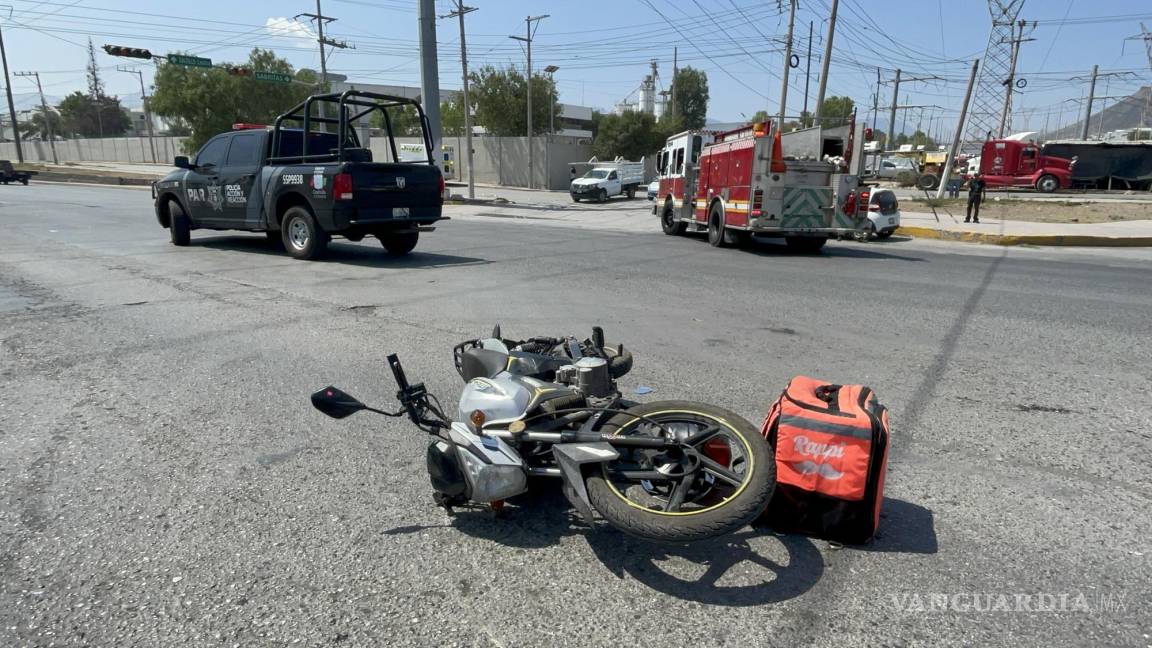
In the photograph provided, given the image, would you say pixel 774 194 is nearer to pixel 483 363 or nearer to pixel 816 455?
pixel 483 363

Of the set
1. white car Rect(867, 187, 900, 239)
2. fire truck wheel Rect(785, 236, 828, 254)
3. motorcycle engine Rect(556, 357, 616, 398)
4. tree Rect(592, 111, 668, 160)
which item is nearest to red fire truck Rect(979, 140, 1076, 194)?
tree Rect(592, 111, 668, 160)

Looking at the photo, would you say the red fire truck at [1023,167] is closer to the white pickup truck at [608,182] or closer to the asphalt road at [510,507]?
the white pickup truck at [608,182]

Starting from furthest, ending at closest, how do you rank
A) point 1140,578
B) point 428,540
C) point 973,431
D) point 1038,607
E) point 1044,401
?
point 1044,401
point 973,431
point 428,540
point 1140,578
point 1038,607

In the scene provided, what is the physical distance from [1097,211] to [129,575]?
1212 inches

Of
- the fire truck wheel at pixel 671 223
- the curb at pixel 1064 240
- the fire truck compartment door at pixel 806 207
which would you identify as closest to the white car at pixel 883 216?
the curb at pixel 1064 240

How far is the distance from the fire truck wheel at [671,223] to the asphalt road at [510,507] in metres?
10.1

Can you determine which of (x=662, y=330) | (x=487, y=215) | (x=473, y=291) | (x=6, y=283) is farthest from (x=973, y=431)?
(x=487, y=215)

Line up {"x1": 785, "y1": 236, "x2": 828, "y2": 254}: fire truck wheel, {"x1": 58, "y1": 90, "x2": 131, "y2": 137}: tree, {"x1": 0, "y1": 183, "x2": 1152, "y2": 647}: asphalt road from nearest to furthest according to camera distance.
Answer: {"x1": 0, "y1": 183, "x2": 1152, "y2": 647}: asphalt road
{"x1": 785, "y1": 236, "x2": 828, "y2": 254}: fire truck wheel
{"x1": 58, "y1": 90, "x2": 131, "y2": 137}: tree

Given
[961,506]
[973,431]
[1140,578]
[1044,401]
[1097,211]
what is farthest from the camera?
[1097,211]

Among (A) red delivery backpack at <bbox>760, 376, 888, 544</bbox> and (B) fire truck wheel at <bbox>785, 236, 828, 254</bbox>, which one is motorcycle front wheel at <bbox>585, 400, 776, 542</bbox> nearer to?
(A) red delivery backpack at <bbox>760, 376, 888, 544</bbox>

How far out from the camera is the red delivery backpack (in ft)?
9.04

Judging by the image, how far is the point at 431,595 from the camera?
2500 millimetres

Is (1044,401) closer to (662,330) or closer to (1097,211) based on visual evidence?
(662,330)

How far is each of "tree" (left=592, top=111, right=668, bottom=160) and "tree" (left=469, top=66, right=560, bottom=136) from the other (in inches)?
199
